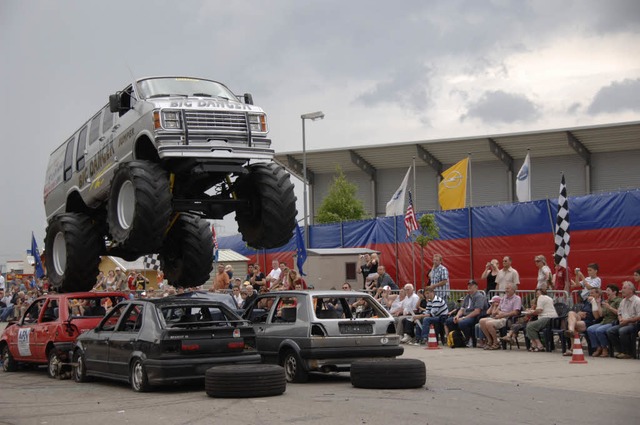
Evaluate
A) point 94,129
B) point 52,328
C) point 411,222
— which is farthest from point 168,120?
point 411,222

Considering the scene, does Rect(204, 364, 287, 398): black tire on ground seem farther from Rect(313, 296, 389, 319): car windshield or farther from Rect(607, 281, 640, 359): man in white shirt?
Rect(607, 281, 640, 359): man in white shirt

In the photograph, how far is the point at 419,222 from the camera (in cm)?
2789

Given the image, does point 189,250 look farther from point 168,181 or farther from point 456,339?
point 456,339

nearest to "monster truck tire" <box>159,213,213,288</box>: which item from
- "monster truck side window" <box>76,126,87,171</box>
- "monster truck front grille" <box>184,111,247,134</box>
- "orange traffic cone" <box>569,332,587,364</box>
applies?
"monster truck side window" <box>76,126,87,171</box>

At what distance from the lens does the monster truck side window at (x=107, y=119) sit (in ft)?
54.8

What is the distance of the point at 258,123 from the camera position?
598 inches

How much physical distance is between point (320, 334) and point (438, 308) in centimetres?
708

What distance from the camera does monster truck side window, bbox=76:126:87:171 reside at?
1819 centimetres

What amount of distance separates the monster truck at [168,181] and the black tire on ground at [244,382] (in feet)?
10.0

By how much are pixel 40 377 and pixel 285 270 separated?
8.11 metres

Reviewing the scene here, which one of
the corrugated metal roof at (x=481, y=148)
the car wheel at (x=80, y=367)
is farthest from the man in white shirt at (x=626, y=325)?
the corrugated metal roof at (x=481, y=148)

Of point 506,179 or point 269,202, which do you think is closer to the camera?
point 269,202

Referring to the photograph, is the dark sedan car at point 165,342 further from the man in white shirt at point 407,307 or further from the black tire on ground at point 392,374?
the man in white shirt at point 407,307

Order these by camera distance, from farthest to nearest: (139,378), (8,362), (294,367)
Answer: (8,362) < (294,367) < (139,378)
